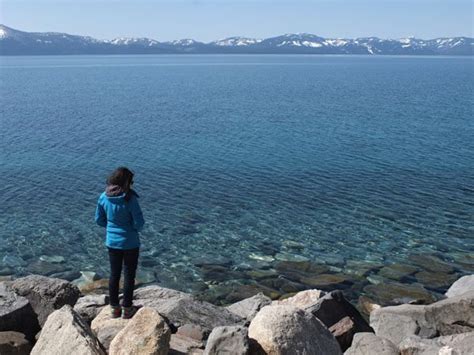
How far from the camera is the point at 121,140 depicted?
5409 cm

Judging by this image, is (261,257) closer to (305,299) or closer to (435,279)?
(435,279)

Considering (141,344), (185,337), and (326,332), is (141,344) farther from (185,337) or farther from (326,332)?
(326,332)

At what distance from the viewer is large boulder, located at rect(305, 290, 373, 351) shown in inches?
517

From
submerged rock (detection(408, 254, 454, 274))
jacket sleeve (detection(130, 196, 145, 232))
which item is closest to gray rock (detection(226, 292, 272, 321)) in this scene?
jacket sleeve (detection(130, 196, 145, 232))

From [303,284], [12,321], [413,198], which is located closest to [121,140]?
[413,198]

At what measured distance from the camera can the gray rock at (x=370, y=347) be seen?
458 inches

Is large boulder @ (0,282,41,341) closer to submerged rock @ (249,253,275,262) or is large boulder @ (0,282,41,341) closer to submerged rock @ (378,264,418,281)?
submerged rock @ (249,253,275,262)

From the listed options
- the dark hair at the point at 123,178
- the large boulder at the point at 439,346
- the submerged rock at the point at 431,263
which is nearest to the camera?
the large boulder at the point at 439,346

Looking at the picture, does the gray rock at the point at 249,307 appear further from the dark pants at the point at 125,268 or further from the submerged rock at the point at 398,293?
the submerged rock at the point at 398,293

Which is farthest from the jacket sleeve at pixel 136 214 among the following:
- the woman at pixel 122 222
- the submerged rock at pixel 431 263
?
the submerged rock at pixel 431 263

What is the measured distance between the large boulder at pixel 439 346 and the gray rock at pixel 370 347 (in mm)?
247

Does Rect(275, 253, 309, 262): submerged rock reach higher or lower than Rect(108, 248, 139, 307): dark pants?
lower

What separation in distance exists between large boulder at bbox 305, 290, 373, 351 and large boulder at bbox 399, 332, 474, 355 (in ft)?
5.16

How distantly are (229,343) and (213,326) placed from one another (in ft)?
11.4
